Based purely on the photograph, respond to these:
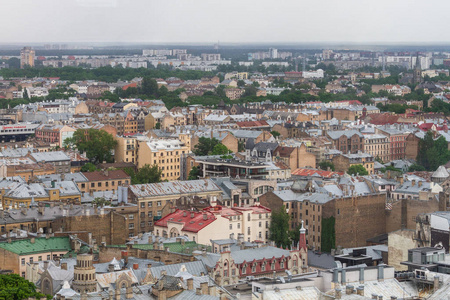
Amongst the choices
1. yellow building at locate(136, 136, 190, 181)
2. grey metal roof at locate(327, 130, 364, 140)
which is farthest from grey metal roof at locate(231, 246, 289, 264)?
grey metal roof at locate(327, 130, 364, 140)

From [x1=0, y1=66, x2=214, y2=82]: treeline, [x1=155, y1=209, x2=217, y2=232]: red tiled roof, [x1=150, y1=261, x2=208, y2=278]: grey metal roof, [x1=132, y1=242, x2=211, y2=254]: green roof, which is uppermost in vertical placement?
[x1=150, y1=261, x2=208, y2=278]: grey metal roof

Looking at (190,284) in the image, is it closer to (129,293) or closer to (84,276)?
(129,293)

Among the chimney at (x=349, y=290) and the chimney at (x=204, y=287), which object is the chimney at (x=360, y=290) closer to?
the chimney at (x=349, y=290)

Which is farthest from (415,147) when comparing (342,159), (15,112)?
(15,112)

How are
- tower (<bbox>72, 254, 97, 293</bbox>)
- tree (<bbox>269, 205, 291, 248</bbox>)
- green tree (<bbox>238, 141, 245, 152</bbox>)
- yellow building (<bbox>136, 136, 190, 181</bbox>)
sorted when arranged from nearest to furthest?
tower (<bbox>72, 254, 97, 293</bbox>) < tree (<bbox>269, 205, 291, 248</bbox>) < yellow building (<bbox>136, 136, 190, 181</bbox>) < green tree (<bbox>238, 141, 245, 152</bbox>)

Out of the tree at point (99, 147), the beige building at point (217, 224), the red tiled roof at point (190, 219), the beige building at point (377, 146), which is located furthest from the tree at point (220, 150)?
the red tiled roof at point (190, 219)

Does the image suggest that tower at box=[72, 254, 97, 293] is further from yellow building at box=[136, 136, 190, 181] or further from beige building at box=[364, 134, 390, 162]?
beige building at box=[364, 134, 390, 162]
